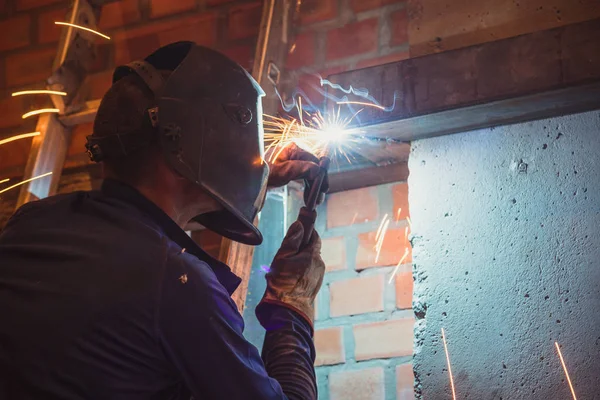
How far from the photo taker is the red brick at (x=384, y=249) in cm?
260

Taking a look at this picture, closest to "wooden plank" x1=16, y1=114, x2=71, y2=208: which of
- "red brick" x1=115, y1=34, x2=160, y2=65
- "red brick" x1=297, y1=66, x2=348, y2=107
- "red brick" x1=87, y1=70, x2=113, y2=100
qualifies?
"red brick" x1=87, y1=70, x2=113, y2=100

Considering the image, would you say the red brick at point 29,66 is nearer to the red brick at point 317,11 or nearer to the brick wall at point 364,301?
the red brick at point 317,11

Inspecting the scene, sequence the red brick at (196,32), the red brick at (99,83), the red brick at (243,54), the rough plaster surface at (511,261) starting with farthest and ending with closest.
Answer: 1. the red brick at (99,83)
2. the red brick at (196,32)
3. the red brick at (243,54)
4. the rough plaster surface at (511,261)

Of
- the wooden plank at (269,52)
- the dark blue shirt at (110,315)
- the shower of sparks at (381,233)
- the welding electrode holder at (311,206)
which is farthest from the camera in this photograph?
the shower of sparks at (381,233)

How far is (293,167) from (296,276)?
0.28 meters

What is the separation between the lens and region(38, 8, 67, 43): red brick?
3146 mm

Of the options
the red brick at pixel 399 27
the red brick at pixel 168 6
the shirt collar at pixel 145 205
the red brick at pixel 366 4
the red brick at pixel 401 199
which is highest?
the red brick at pixel 168 6

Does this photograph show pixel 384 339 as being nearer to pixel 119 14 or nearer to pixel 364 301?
pixel 364 301

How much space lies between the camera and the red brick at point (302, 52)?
104 inches

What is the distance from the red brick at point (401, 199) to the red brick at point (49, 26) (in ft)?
5.06

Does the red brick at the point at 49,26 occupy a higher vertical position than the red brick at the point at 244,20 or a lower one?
higher

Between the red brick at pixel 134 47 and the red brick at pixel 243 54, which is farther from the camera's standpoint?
the red brick at pixel 134 47

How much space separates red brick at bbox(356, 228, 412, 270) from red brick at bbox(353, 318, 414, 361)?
0.68ft

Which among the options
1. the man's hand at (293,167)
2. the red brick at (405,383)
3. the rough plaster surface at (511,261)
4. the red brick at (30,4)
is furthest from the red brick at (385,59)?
the red brick at (30,4)
